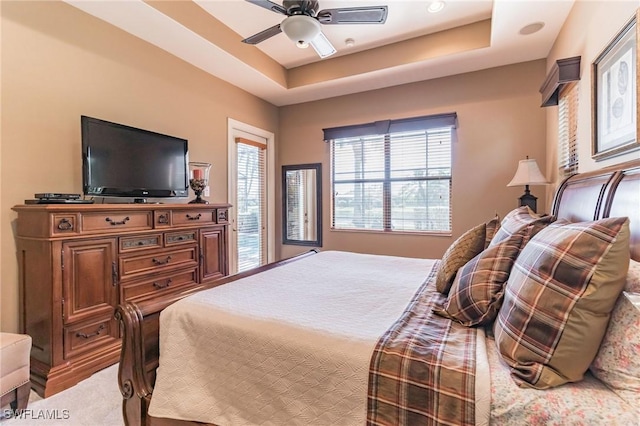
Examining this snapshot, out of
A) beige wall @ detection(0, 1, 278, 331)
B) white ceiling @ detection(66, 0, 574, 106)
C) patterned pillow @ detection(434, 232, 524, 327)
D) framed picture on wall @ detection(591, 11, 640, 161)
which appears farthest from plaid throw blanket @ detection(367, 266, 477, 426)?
white ceiling @ detection(66, 0, 574, 106)

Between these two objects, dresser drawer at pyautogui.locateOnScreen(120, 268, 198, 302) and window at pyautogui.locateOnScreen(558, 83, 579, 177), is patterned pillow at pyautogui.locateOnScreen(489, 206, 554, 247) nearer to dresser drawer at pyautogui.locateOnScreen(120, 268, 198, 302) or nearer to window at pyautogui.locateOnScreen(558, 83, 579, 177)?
window at pyautogui.locateOnScreen(558, 83, 579, 177)

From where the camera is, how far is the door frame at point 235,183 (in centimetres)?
395

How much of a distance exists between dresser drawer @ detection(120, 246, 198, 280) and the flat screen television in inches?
21.9

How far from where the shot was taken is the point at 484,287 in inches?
47.1

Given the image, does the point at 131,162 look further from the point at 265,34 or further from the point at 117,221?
the point at 265,34

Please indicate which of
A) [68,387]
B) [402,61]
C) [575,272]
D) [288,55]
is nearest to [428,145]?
[402,61]

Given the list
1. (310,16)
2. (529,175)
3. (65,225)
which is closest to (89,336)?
(65,225)

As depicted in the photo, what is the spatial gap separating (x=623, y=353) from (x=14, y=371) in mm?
2735

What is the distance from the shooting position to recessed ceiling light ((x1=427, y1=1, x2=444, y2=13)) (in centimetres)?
276

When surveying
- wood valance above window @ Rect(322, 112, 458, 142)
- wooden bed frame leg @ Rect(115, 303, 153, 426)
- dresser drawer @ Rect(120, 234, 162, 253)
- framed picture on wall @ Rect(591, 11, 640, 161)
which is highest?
wood valance above window @ Rect(322, 112, 458, 142)

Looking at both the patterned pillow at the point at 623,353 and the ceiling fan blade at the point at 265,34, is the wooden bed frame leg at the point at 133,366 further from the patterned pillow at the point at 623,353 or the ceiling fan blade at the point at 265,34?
the ceiling fan blade at the point at 265,34

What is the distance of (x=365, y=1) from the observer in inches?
109

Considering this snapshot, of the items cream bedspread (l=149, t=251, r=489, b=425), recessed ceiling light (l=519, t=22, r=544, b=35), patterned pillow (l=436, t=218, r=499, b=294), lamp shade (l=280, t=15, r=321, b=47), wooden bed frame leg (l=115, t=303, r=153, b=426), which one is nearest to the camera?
cream bedspread (l=149, t=251, r=489, b=425)

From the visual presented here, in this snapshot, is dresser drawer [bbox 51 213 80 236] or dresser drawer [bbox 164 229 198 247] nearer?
dresser drawer [bbox 51 213 80 236]
